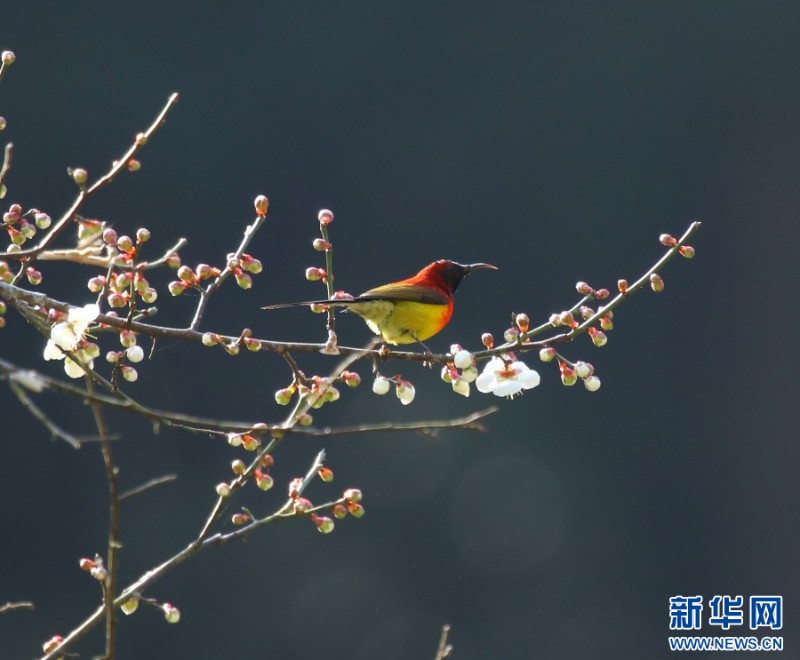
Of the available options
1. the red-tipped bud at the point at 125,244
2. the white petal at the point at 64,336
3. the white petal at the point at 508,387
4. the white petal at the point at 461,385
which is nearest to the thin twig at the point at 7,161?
the red-tipped bud at the point at 125,244

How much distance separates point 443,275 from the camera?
4227 millimetres

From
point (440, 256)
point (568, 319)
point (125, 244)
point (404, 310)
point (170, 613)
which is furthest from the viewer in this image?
point (440, 256)

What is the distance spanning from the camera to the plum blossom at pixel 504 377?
2715 mm

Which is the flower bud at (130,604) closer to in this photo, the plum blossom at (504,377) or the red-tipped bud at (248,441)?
the red-tipped bud at (248,441)

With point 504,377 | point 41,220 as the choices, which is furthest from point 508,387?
point 41,220

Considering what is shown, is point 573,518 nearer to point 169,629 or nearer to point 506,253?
point 506,253

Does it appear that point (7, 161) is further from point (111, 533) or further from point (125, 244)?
point (111, 533)

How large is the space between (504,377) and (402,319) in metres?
1.05

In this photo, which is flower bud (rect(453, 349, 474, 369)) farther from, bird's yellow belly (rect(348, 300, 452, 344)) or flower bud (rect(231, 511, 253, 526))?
bird's yellow belly (rect(348, 300, 452, 344))

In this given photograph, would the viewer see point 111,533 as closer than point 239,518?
Yes

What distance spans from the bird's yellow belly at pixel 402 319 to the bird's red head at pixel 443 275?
26cm

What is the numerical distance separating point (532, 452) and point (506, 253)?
2.80 metres

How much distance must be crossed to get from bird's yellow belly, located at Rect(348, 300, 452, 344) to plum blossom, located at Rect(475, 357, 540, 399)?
971 mm

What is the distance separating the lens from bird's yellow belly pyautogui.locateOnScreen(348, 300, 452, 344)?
12.1 ft
